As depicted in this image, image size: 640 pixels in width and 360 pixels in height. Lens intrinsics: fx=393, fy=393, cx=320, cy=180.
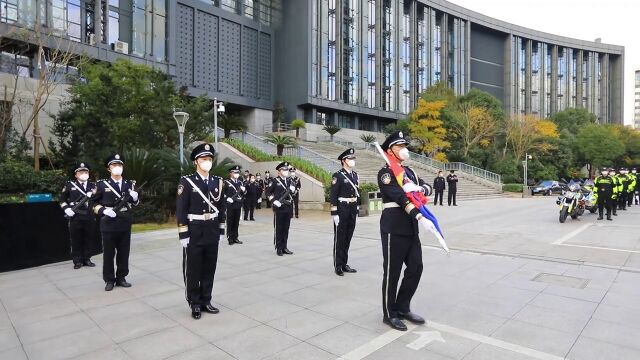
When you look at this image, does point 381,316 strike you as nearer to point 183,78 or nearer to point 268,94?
point 183,78

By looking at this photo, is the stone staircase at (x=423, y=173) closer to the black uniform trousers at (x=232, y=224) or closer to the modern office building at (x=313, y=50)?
the modern office building at (x=313, y=50)

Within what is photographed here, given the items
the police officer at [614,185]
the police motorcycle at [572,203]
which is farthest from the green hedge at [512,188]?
the police motorcycle at [572,203]

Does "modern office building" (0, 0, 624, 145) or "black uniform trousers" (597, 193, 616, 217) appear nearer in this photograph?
"black uniform trousers" (597, 193, 616, 217)

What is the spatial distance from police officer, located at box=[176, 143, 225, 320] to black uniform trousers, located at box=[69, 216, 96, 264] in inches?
161

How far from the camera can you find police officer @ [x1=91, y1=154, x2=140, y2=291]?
6.12 metres

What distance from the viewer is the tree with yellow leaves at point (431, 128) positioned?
125 ft

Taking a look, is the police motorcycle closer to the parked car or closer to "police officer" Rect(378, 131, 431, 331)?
"police officer" Rect(378, 131, 431, 331)

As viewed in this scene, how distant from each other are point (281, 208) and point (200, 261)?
4.15 metres

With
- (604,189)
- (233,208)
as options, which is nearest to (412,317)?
(233,208)

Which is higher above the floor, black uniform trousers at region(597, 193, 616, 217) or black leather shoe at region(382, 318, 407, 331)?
black uniform trousers at region(597, 193, 616, 217)

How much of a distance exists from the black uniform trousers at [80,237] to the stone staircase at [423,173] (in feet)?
60.3

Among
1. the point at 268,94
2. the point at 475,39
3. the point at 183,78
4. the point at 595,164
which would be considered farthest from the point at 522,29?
the point at 183,78

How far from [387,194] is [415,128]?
118 ft

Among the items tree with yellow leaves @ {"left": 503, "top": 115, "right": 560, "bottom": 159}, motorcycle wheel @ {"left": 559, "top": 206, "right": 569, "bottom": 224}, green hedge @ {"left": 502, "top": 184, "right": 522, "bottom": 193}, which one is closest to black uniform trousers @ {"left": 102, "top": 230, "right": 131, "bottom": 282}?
motorcycle wheel @ {"left": 559, "top": 206, "right": 569, "bottom": 224}
